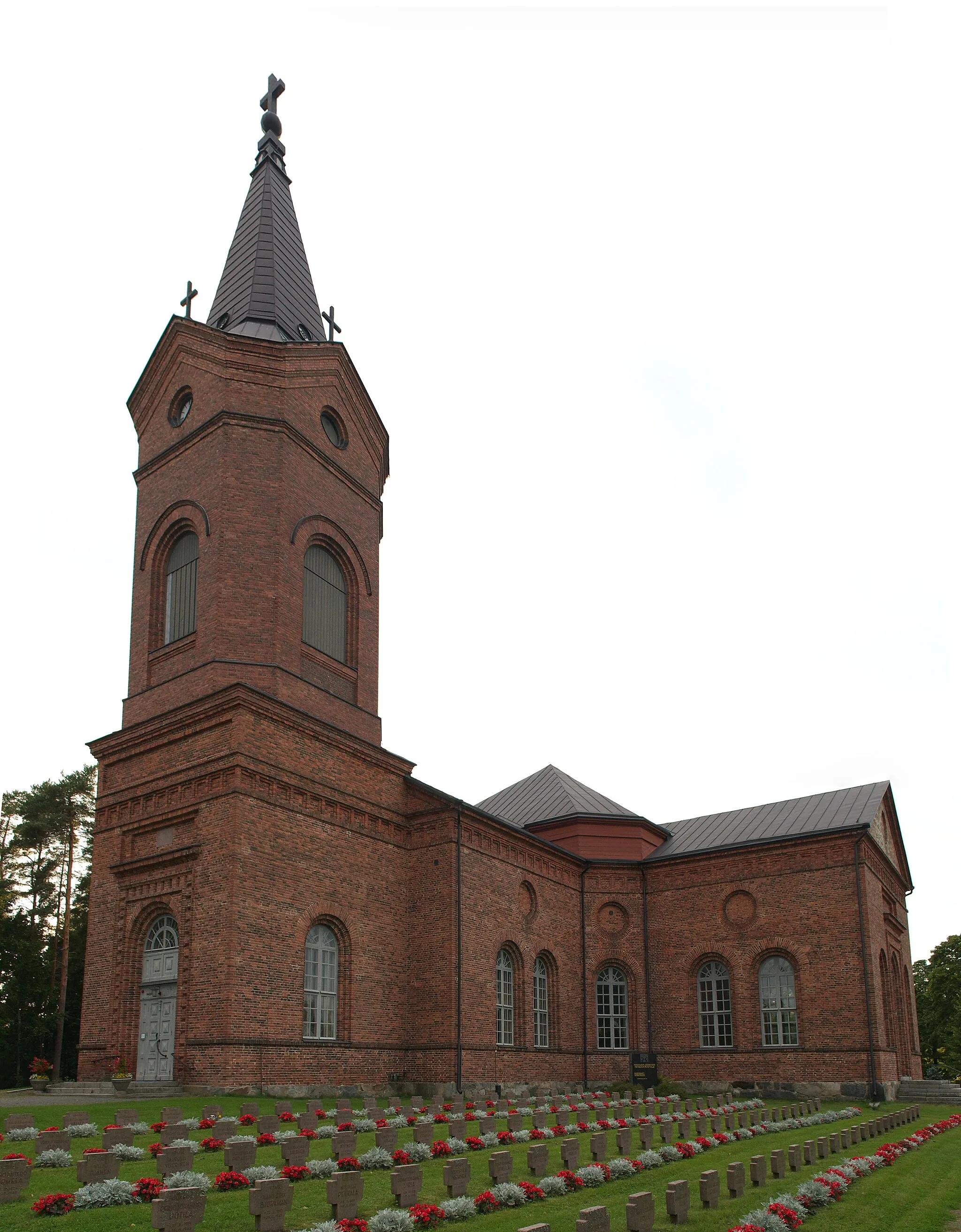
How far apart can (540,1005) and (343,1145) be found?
60.1 feet

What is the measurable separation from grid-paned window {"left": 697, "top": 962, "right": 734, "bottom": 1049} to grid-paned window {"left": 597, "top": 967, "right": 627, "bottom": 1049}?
7.88 ft

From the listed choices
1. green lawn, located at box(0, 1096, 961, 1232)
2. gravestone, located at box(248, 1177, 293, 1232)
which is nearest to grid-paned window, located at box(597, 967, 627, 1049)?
green lawn, located at box(0, 1096, 961, 1232)

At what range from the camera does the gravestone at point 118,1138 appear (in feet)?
42.5

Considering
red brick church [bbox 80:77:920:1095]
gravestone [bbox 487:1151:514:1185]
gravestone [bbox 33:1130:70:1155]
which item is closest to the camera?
gravestone [bbox 487:1151:514:1185]

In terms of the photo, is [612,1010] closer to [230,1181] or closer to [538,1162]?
[538,1162]

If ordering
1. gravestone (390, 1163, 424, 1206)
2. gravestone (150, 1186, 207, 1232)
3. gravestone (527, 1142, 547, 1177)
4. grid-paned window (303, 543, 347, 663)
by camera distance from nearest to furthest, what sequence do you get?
gravestone (150, 1186, 207, 1232)
gravestone (390, 1163, 424, 1206)
gravestone (527, 1142, 547, 1177)
grid-paned window (303, 543, 347, 663)

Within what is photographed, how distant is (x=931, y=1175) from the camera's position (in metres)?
15.3

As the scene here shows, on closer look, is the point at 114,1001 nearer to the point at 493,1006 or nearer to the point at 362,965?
the point at 362,965

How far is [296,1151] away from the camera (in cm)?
1201

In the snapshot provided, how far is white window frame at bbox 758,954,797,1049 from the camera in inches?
1187

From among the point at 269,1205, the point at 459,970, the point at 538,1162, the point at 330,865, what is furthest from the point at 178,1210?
the point at 459,970

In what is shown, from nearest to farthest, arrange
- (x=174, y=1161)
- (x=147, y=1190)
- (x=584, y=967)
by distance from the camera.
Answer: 1. (x=147, y=1190)
2. (x=174, y=1161)
3. (x=584, y=967)

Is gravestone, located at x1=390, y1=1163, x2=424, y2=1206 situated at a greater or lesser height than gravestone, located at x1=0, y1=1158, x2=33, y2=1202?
lesser

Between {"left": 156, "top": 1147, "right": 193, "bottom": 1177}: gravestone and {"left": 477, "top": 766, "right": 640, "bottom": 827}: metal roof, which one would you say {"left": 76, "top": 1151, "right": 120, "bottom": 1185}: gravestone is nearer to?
{"left": 156, "top": 1147, "right": 193, "bottom": 1177}: gravestone
